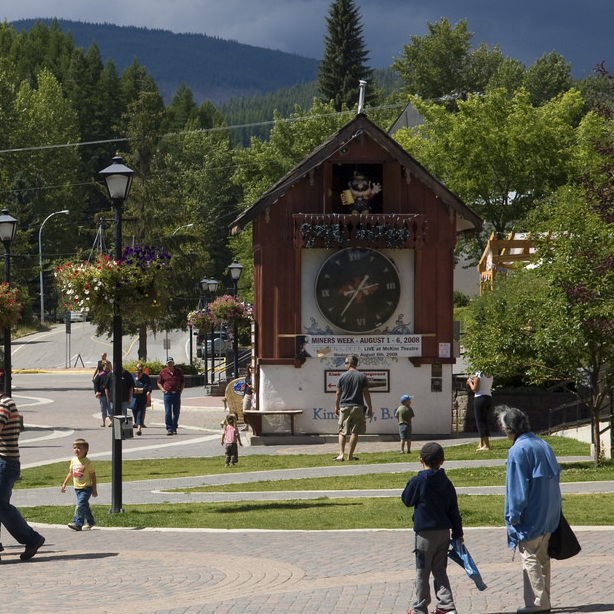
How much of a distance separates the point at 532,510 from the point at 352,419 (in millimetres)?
11816

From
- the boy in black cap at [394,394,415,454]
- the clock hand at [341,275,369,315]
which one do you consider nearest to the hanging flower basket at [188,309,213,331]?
the clock hand at [341,275,369,315]

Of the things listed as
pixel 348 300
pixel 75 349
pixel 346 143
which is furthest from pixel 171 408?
pixel 75 349

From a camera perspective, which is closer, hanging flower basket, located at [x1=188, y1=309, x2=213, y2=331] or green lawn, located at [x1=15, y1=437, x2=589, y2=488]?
green lawn, located at [x1=15, y1=437, x2=589, y2=488]

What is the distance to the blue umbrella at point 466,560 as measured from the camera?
847 cm

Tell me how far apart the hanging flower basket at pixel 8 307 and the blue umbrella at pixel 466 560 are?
61.9ft

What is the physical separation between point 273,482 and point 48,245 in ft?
279

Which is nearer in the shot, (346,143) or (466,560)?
(466,560)

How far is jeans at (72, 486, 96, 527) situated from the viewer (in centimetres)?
1346

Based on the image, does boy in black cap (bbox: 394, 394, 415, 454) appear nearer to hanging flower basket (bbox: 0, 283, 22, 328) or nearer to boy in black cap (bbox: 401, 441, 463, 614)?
hanging flower basket (bbox: 0, 283, 22, 328)

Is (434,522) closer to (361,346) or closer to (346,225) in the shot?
(361,346)

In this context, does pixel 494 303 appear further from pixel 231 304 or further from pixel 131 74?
pixel 131 74

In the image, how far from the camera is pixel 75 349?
76250 millimetres

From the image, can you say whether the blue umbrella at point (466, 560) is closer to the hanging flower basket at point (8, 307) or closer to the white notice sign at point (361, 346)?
the white notice sign at point (361, 346)

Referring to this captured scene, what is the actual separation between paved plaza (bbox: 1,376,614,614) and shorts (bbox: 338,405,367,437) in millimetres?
4965
